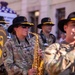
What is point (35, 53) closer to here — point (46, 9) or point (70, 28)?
point (70, 28)

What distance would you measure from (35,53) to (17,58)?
367 mm

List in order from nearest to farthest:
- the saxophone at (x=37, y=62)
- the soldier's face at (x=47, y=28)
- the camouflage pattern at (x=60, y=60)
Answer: the camouflage pattern at (x=60, y=60) < the saxophone at (x=37, y=62) < the soldier's face at (x=47, y=28)

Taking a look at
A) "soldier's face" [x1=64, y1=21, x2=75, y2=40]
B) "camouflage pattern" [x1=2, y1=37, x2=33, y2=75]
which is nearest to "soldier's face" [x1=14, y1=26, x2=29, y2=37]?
"camouflage pattern" [x1=2, y1=37, x2=33, y2=75]

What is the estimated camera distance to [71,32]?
308 cm

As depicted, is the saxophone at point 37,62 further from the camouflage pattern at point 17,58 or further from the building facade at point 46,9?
the building facade at point 46,9

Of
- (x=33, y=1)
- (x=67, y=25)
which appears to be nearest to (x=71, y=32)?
(x=67, y=25)

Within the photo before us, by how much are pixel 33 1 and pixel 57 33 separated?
3.13 meters

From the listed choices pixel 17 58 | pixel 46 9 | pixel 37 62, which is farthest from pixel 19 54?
pixel 46 9

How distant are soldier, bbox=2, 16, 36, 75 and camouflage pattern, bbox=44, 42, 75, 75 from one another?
136 cm

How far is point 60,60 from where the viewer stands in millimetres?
2938

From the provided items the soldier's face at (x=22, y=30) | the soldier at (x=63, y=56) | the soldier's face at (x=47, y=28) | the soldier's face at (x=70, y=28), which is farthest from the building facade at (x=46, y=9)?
the soldier at (x=63, y=56)

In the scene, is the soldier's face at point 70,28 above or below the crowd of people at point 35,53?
above

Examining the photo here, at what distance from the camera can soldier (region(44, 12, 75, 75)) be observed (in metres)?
2.92

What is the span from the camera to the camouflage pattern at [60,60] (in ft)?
9.57
